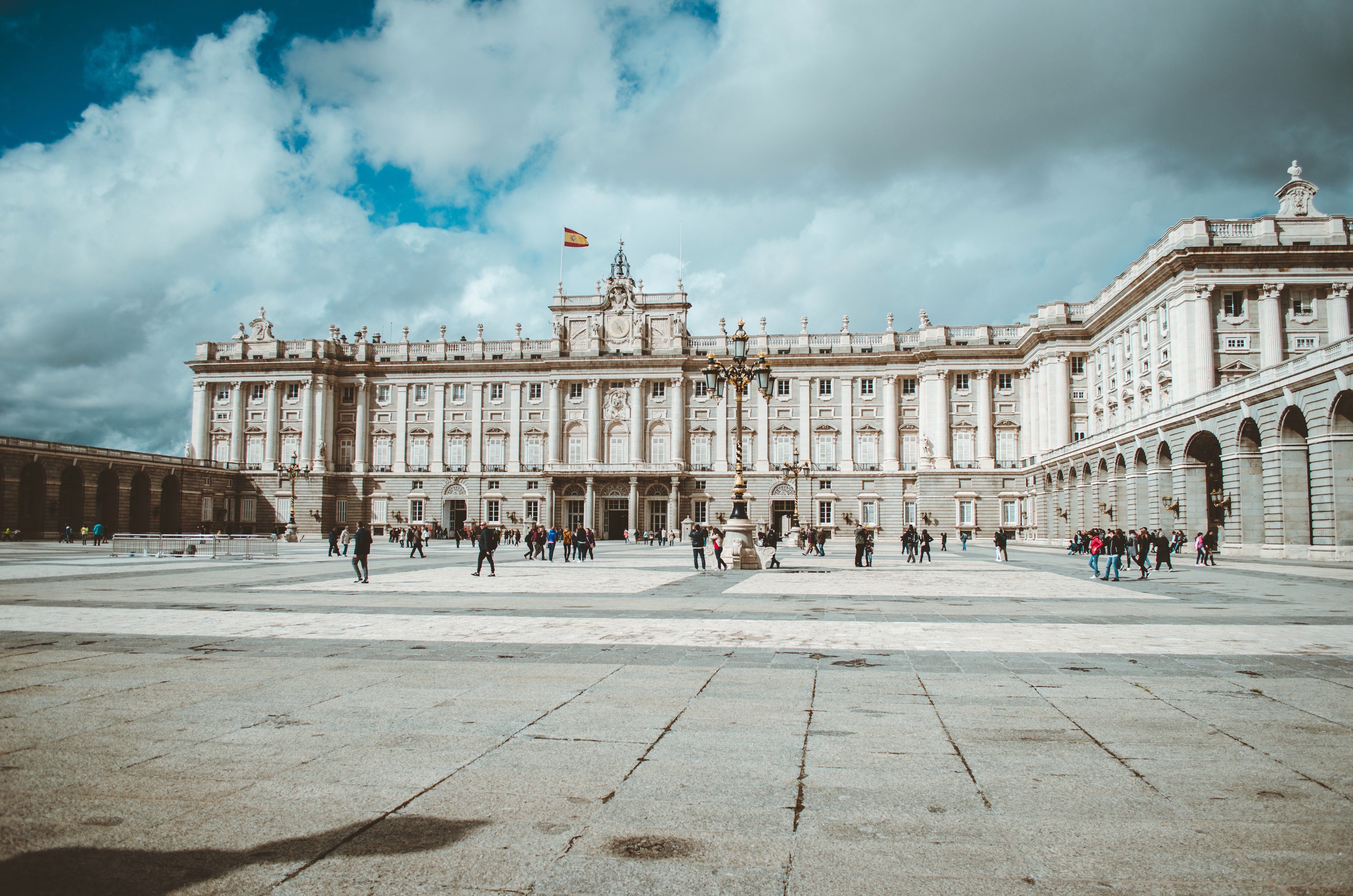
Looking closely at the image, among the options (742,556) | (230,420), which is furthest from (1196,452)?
(230,420)

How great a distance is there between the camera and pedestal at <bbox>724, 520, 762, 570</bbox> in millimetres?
25547

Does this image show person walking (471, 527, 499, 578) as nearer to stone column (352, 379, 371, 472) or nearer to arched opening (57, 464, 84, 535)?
arched opening (57, 464, 84, 535)

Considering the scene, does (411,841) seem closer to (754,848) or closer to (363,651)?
(754,848)

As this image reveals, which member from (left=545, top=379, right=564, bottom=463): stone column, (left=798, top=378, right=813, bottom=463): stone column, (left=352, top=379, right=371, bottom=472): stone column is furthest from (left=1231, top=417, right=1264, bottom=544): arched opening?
(left=352, top=379, right=371, bottom=472): stone column

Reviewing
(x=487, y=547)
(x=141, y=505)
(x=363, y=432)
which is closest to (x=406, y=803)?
(x=487, y=547)

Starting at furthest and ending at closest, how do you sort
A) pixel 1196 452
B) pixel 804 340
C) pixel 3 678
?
pixel 804 340 < pixel 1196 452 < pixel 3 678

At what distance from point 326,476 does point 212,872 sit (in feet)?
224

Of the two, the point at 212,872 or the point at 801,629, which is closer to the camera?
the point at 212,872

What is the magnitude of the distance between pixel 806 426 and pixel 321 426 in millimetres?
A: 39823

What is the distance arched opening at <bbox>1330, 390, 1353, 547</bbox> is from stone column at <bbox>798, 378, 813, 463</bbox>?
39491mm

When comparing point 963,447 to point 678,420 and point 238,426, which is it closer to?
point 678,420

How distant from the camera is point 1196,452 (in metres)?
34.4

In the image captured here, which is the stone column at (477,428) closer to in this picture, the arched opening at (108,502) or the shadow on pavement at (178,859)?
the arched opening at (108,502)

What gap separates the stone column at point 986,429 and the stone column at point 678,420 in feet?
74.4
